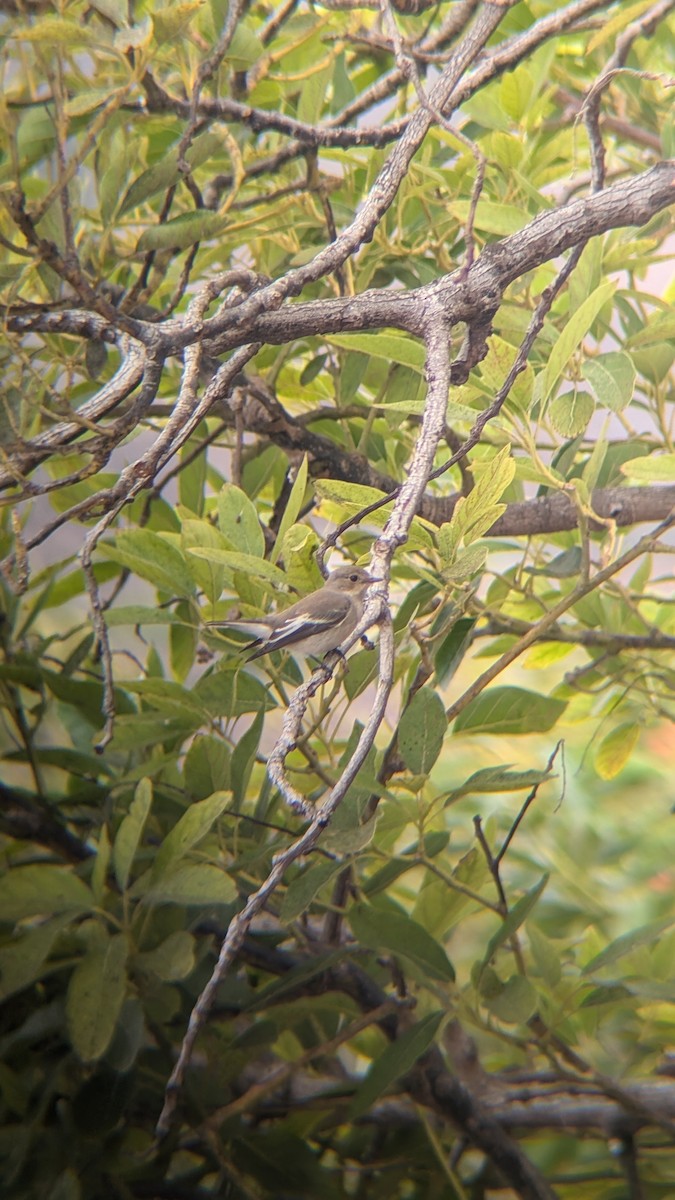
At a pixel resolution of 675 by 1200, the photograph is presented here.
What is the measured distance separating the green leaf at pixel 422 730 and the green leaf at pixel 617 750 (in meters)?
0.77

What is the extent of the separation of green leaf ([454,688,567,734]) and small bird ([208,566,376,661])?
23 cm

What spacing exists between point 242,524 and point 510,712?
1.67 feet

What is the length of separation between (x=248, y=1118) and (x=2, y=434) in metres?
1.32

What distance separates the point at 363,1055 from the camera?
6.68ft

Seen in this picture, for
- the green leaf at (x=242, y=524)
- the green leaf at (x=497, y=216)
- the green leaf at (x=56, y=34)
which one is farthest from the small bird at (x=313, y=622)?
the green leaf at (x=56, y=34)

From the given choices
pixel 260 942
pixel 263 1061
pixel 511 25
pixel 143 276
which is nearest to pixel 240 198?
pixel 511 25

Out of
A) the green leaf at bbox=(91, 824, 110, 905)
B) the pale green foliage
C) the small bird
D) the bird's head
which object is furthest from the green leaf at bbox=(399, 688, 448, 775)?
the bird's head

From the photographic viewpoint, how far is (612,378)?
1.33m

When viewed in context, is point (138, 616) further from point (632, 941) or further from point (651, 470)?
point (632, 941)

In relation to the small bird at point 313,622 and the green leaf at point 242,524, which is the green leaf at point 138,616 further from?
the green leaf at point 242,524

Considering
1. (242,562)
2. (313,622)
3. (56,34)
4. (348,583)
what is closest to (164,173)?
(56,34)

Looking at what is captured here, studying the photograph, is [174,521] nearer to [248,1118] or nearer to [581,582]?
[581,582]

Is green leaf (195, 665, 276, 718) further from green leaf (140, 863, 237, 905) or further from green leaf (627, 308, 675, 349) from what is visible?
green leaf (627, 308, 675, 349)

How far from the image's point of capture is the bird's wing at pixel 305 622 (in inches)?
60.2
